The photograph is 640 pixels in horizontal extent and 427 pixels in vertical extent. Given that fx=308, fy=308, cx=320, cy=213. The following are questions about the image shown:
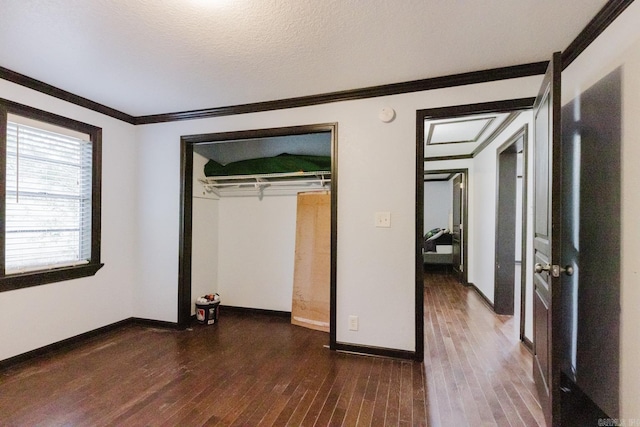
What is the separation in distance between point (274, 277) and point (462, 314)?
2.31 metres

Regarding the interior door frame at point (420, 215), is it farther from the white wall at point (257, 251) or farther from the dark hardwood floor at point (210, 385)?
the white wall at point (257, 251)

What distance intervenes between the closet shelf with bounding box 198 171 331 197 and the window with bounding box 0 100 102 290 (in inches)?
43.0

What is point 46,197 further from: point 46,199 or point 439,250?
point 439,250

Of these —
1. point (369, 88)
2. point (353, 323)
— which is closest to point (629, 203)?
point (369, 88)

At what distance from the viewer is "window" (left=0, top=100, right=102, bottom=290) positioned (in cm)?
234

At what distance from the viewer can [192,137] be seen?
10.4ft

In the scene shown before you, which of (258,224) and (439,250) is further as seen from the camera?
(439,250)

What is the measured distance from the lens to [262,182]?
3.53 m

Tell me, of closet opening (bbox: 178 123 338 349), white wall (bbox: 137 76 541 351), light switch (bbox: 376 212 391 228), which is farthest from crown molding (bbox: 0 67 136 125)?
light switch (bbox: 376 212 391 228)

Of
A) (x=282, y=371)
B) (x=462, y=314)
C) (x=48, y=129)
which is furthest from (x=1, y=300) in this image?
(x=462, y=314)

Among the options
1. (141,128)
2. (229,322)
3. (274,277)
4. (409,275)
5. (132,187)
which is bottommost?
(229,322)

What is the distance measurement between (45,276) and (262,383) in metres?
2.03

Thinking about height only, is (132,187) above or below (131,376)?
above

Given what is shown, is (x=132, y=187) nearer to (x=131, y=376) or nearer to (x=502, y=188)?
(x=131, y=376)
